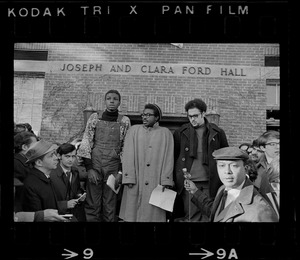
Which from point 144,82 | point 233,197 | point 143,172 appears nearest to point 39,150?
point 143,172

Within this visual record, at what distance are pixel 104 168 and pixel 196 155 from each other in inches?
44.9

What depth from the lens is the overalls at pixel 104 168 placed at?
7.23 meters

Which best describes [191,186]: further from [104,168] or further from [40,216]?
[40,216]

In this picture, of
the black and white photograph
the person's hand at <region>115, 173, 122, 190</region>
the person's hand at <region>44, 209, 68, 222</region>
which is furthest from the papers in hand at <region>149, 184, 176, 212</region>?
the person's hand at <region>44, 209, 68, 222</region>

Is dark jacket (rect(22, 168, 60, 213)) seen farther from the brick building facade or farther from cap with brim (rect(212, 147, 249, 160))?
cap with brim (rect(212, 147, 249, 160))

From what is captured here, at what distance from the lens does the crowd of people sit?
7.19 meters

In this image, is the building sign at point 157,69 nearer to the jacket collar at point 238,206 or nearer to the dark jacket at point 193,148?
the dark jacket at point 193,148

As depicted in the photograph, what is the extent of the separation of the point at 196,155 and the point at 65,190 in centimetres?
166

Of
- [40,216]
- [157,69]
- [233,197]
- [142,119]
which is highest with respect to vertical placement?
[157,69]

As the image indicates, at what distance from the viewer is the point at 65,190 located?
7.27 meters

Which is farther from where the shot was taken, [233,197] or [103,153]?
[103,153]
